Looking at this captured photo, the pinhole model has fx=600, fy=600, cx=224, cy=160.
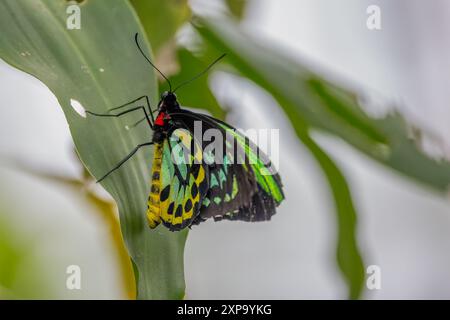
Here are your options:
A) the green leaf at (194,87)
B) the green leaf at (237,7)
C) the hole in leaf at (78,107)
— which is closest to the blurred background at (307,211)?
the green leaf at (237,7)

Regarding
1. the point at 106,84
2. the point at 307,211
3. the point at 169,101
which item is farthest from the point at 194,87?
the point at 307,211

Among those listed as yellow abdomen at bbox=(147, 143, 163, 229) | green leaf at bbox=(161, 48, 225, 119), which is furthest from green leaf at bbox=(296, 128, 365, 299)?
yellow abdomen at bbox=(147, 143, 163, 229)

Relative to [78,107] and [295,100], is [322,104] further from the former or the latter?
[78,107]

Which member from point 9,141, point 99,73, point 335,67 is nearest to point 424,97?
point 335,67

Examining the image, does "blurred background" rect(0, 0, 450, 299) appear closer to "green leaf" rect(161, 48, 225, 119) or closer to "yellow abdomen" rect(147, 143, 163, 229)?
"green leaf" rect(161, 48, 225, 119)

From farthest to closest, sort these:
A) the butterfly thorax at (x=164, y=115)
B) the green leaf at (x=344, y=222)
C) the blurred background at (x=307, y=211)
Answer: the blurred background at (x=307, y=211), the green leaf at (x=344, y=222), the butterfly thorax at (x=164, y=115)

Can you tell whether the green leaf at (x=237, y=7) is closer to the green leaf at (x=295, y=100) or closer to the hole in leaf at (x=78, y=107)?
the green leaf at (x=295, y=100)
